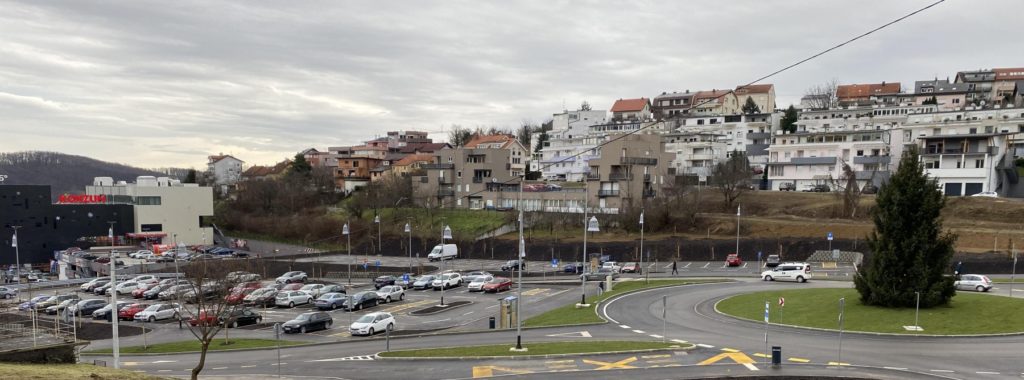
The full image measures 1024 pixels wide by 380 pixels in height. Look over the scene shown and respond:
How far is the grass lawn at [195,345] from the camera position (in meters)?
30.9

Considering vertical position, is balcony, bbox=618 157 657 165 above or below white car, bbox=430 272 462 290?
above

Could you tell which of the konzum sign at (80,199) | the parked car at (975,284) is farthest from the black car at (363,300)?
the konzum sign at (80,199)

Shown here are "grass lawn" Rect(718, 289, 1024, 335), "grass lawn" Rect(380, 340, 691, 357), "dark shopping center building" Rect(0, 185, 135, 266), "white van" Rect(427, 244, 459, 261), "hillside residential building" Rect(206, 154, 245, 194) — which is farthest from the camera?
"hillside residential building" Rect(206, 154, 245, 194)

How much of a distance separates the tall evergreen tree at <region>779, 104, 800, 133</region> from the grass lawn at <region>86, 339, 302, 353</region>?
104 m

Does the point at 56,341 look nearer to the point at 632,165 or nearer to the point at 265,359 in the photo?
the point at 265,359

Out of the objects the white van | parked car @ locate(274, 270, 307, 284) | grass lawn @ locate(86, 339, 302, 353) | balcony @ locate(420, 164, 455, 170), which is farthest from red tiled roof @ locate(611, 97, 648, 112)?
grass lawn @ locate(86, 339, 302, 353)

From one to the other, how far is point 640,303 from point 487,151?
64010 millimetres

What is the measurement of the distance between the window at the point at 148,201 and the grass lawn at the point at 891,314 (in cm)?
8925

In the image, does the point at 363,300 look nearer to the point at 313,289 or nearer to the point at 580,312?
the point at 313,289

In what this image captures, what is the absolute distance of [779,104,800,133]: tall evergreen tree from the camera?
370ft

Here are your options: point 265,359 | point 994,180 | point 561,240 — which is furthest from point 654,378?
point 994,180

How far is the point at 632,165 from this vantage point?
85062 millimetres

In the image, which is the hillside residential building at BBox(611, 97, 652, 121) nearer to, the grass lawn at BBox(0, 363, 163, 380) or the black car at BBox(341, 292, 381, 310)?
the black car at BBox(341, 292, 381, 310)

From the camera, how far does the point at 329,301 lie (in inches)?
1742
